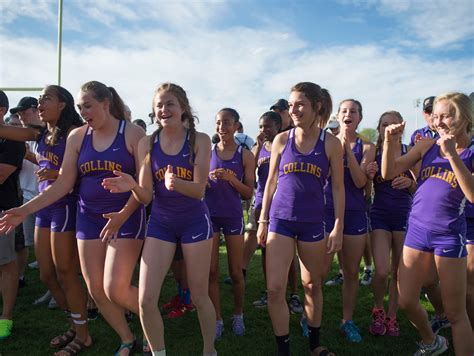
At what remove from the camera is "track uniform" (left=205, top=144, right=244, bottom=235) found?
427 cm

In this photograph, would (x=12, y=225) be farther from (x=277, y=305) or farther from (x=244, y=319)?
(x=244, y=319)

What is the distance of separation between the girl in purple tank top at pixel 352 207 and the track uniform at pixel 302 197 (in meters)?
0.69

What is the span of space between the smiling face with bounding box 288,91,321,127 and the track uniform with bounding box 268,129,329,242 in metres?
0.23

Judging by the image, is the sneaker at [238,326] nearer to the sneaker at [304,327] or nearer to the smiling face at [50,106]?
the sneaker at [304,327]

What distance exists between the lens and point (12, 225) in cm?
331

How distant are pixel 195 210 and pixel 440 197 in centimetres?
197

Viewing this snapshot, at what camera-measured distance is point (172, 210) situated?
3193 millimetres

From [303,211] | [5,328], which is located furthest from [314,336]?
[5,328]

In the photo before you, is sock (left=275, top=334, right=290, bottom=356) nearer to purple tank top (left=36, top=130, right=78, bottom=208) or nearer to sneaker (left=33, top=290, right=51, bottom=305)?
purple tank top (left=36, top=130, right=78, bottom=208)

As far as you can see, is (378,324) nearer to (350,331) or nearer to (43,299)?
(350,331)

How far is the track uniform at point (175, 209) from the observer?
10.4ft

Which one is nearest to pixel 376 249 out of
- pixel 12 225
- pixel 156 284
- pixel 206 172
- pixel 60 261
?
pixel 206 172

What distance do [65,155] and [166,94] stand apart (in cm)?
112

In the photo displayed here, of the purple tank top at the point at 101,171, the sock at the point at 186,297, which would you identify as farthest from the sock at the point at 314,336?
the purple tank top at the point at 101,171
